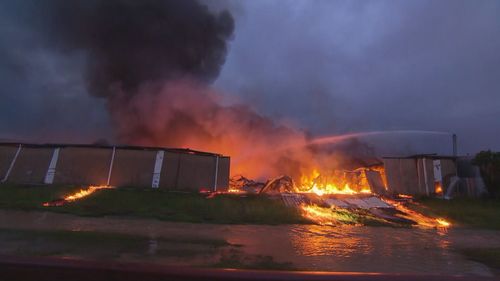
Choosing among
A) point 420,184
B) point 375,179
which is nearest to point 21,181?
point 375,179

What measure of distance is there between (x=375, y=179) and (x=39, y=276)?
96.3ft

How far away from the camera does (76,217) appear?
16266 mm

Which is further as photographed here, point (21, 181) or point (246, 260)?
point (21, 181)

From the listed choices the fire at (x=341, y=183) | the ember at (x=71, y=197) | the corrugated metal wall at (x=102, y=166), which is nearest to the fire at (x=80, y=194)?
the ember at (x=71, y=197)

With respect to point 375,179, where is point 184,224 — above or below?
below

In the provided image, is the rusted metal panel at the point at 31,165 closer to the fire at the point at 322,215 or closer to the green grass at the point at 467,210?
the fire at the point at 322,215

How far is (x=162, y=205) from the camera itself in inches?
789

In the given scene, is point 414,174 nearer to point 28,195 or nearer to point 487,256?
point 487,256

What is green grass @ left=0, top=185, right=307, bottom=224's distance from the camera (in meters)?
→ 17.8

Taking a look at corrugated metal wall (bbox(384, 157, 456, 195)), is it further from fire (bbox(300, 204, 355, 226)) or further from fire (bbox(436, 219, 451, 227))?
fire (bbox(300, 204, 355, 226))

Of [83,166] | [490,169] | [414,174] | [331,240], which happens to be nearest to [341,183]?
[414,174]

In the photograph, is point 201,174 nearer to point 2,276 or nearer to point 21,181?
point 21,181

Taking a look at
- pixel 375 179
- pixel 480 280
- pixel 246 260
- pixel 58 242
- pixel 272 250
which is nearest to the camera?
pixel 480 280

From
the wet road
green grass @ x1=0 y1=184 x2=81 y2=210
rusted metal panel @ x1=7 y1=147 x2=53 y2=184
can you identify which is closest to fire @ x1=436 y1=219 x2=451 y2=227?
the wet road
